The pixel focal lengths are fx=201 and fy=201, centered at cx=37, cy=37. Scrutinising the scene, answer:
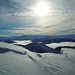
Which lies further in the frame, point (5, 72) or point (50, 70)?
point (50, 70)

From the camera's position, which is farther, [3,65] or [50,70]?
[50,70]

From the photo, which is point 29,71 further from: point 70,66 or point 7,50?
point 70,66

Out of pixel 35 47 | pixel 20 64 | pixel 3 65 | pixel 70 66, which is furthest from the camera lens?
pixel 35 47

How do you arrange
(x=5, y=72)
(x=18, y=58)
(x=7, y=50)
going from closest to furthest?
(x=5, y=72)
(x=18, y=58)
(x=7, y=50)

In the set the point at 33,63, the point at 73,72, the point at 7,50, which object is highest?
the point at 7,50

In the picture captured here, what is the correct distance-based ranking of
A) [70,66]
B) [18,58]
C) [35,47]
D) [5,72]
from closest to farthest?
[5,72] → [18,58] → [70,66] → [35,47]

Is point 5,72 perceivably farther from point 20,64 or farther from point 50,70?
point 50,70

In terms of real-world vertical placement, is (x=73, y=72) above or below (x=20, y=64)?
below

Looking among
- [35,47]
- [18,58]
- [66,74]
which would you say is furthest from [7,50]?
[35,47]

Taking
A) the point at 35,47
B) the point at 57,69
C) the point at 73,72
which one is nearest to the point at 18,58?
the point at 57,69
